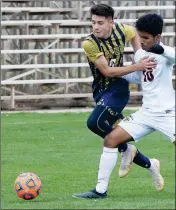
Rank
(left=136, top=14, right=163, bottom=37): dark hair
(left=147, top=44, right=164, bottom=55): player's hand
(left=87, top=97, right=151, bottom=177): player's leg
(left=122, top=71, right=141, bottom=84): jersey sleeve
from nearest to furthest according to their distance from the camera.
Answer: (left=147, top=44, right=164, bottom=55): player's hand → (left=136, top=14, right=163, bottom=37): dark hair → (left=122, top=71, right=141, bottom=84): jersey sleeve → (left=87, top=97, right=151, bottom=177): player's leg

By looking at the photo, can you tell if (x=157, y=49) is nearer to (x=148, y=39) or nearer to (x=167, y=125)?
(x=148, y=39)

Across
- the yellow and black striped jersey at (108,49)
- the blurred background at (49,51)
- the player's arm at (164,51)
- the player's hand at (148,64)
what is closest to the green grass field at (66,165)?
the yellow and black striped jersey at (108,49)

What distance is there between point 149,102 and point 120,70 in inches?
16.7

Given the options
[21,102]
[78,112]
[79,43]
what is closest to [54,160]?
[78,112]

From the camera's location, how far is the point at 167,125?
9016mm

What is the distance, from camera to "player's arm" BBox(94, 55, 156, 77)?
8.93 m

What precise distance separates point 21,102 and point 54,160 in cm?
858

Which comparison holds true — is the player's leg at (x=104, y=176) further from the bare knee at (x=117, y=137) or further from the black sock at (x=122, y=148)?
the black sock at (x=122, y=148)

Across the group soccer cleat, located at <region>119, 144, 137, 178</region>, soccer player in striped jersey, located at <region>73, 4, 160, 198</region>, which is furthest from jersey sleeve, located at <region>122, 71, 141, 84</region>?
soccer cleat, located at <region>119, 144, 137, 178</region>

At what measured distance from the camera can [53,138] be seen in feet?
49.5

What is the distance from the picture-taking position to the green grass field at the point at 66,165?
8938 millimetres

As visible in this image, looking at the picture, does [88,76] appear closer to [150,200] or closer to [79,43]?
[79,43]

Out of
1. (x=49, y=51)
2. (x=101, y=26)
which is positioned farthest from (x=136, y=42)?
(x=49, y=51)

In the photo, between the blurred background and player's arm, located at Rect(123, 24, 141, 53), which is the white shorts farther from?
the blurred background
